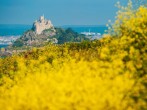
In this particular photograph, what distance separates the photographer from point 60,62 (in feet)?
76.4

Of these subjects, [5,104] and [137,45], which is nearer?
[5,104]

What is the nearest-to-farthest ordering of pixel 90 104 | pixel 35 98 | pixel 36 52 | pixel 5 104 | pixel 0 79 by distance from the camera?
1. pixel 90 104
2. pixel 35 98
3. pixel 5 104
4. pixel 0 79
5. pixel 36 52

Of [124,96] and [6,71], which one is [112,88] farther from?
[6,71]

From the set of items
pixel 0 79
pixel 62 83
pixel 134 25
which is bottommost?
pixel 0 79

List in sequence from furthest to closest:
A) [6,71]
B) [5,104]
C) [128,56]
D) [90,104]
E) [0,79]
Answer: [6,71] < [0,79] < [128,56] < [5,104] < [90,104]

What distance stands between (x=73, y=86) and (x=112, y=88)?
991 millimetres

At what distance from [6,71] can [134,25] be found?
10018 mm

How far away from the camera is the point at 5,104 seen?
13273 mm

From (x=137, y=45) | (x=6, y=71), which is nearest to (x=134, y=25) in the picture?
(x=137, y=45)

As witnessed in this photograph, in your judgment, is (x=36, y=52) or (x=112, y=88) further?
(x=36, y=52)

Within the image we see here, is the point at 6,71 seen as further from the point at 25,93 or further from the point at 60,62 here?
the point at 25,93

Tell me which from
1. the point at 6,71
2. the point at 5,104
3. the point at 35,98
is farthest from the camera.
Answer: the point at 6,71

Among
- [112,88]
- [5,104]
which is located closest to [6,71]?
[5,104]

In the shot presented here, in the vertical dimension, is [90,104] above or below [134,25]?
below
